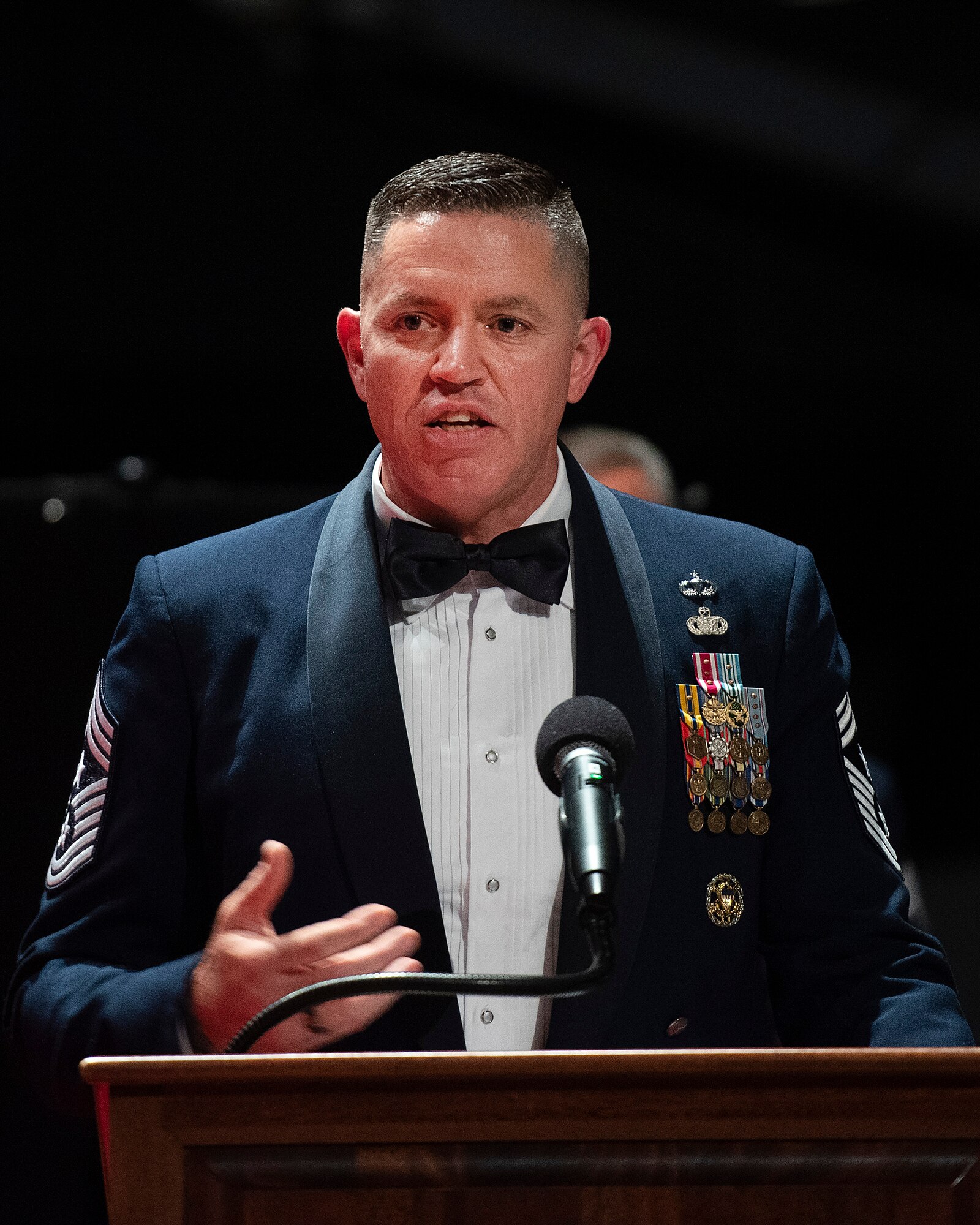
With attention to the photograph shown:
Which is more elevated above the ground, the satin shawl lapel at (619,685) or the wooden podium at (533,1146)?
the satin shawl lapel at (619,685)

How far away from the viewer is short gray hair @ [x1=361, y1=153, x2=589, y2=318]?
5.31 ft

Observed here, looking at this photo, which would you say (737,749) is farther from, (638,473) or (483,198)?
(638,473)

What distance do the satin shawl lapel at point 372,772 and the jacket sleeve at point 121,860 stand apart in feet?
0.52

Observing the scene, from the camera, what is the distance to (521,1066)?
3.18ft

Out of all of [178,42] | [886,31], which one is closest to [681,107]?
[886,31]

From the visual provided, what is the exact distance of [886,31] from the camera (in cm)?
343

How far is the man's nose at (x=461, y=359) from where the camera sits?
157cm

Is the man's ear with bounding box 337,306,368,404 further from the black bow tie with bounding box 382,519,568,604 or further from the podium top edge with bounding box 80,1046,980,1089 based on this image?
the podium top edge with bounding box 80,1046,980,1089

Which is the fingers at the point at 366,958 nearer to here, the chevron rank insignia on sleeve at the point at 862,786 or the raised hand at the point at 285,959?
the raised hand at the point at 285,959

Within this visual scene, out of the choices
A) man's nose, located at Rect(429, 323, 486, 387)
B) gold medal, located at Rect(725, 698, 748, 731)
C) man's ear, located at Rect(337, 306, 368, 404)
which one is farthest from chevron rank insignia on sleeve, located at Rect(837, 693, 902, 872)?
man's ear, located at Rect(337, 306, 368, 404)

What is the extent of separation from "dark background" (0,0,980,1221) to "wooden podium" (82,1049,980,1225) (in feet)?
9.02

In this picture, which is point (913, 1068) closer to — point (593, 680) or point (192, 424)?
point (593, 680)

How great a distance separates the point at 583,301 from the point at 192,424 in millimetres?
2212

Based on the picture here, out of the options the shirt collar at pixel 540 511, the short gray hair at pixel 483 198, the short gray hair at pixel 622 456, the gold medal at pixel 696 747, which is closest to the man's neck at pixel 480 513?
the shirt collar at pixel 540 511
